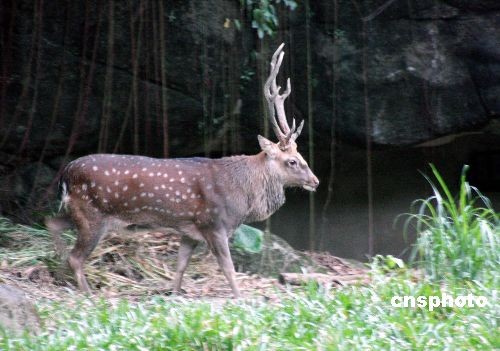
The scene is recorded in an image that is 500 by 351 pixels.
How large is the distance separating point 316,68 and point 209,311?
489 centimetres

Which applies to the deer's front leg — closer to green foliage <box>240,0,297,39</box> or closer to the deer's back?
the deer's back

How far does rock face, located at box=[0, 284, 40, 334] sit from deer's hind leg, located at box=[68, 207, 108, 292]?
1.70m

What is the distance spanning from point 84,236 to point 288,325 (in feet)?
8.30

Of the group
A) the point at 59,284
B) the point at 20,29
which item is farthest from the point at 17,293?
the point at 20,29

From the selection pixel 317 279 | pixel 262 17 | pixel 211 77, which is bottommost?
pixel 317 279

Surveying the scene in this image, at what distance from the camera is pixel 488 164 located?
11109mm

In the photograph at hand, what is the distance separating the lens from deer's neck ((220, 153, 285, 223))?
7676mm

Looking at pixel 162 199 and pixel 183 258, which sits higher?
pixel 162 199

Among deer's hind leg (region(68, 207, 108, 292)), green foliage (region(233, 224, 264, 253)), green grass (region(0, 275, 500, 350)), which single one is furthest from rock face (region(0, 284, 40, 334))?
green foliage (region(233, 224, 264, 253))

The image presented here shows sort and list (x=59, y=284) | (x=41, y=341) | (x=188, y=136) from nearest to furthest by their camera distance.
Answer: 1. (x=41, y=341)
2. (x=59, y=284)
3. (x=188, y=136)

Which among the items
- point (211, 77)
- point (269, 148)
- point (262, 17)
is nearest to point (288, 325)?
point (269, 148)

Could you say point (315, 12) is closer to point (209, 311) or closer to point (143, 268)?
point (143, 268)

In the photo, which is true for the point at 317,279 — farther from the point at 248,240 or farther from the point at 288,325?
the point at 288,325

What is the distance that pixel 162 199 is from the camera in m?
7.42
